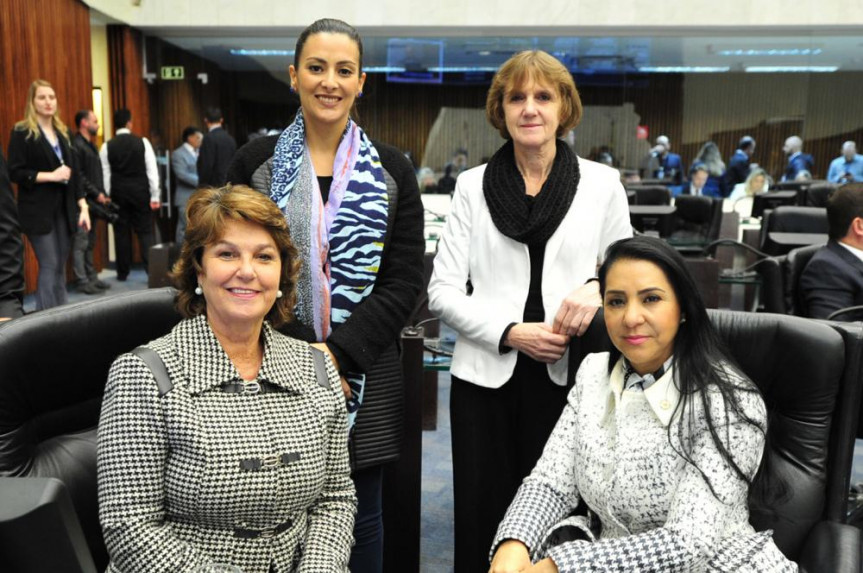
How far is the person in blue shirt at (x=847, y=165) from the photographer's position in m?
9.44

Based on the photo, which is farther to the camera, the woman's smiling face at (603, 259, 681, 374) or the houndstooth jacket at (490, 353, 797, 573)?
the woman's smiling face at (603, 259, 681, 374)

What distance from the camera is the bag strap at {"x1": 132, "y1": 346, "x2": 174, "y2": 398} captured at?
4.72ft

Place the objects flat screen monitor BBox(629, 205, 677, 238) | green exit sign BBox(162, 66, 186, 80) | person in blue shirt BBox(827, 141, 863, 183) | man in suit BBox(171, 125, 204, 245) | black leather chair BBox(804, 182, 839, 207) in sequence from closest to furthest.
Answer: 1. flat screen monitor BBox(629, 205, 677, 238)
2. black leather chair BBox(804, 182, 839, 207)
3. man in suit BBox(171, 125, 204, 245)
4. person in blue shirt BBox(827, 141, 863, 183)
5. green exit sign BBox(162, 66, 186, 80)

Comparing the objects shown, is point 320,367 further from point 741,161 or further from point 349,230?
point 741,161

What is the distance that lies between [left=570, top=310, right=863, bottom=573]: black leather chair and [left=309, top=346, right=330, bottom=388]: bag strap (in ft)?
2.73

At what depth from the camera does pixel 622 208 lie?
2.06 m

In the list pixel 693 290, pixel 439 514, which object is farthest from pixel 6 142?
pixel 693 290

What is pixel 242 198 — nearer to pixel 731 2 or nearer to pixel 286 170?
pixel 286 170

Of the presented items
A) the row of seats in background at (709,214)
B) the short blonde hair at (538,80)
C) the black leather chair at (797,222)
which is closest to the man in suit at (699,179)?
the row of seats in background at (709,214)

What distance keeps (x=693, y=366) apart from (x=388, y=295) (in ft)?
2.28

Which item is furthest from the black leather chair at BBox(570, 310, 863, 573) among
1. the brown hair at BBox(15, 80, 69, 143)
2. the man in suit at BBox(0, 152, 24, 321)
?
the brown hair at BBox(15, 80, 69, 143)

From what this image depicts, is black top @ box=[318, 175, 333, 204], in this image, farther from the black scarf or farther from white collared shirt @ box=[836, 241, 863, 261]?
white collared shirt @ box=[836, 241, 863, 261]

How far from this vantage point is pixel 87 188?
6.95 m

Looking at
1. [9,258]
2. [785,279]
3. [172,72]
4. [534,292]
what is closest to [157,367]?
[534,292]
